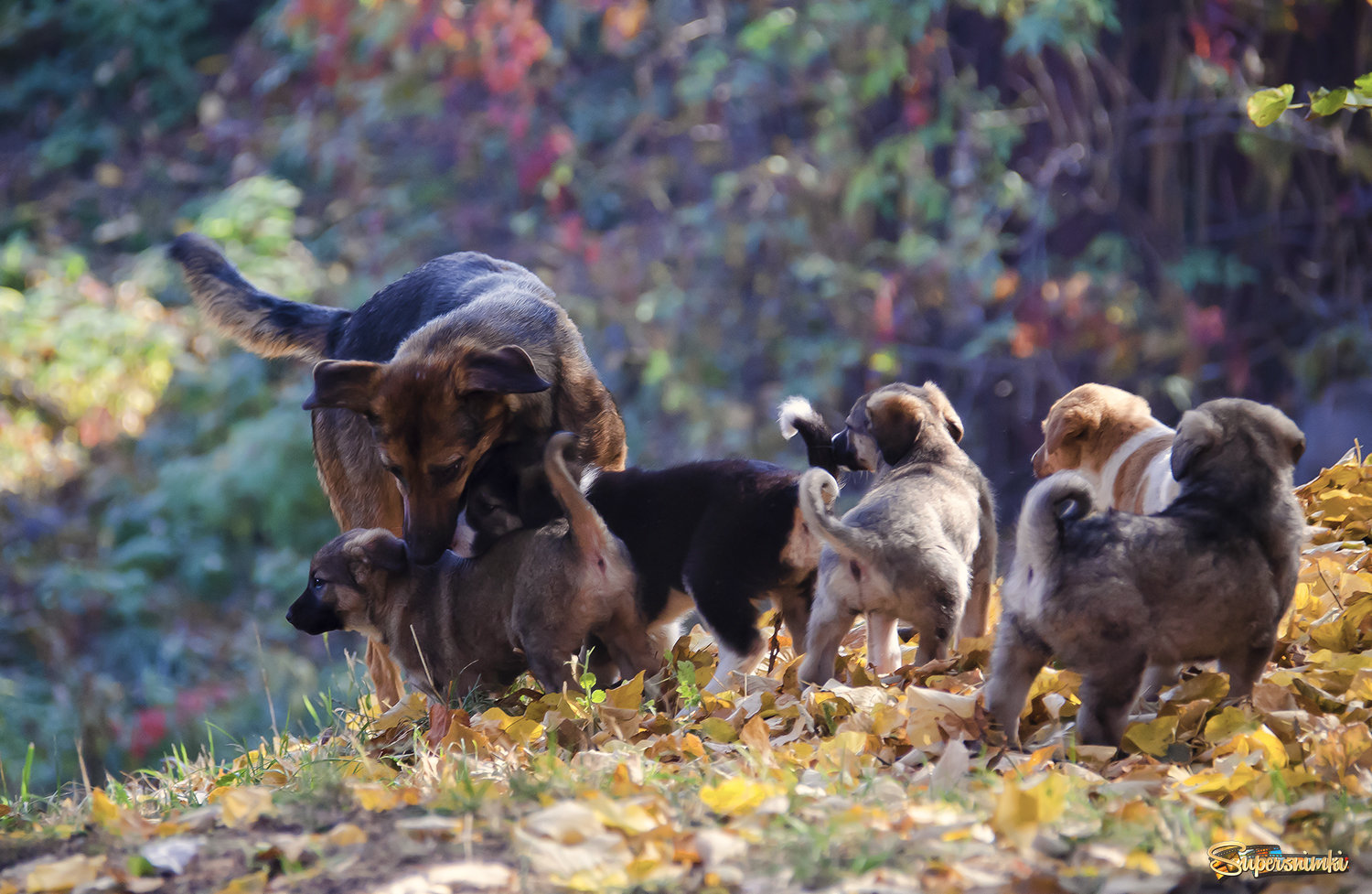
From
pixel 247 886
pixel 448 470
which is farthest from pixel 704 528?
pixel 247 886

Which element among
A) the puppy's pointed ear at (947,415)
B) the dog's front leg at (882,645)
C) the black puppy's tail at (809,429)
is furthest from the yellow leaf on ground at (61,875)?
the puppy's pointed ear at (947,415)

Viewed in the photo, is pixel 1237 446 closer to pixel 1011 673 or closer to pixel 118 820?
pixel 1011 673

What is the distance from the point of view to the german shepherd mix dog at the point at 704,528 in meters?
4.26

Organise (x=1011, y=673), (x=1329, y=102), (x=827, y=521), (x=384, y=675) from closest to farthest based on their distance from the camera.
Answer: (x=1011, y=673) < (x=827, y=521) < (x=1329, y=102) < (x=384, y=675)

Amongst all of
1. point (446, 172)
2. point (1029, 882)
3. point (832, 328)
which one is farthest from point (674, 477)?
point (446, 172)

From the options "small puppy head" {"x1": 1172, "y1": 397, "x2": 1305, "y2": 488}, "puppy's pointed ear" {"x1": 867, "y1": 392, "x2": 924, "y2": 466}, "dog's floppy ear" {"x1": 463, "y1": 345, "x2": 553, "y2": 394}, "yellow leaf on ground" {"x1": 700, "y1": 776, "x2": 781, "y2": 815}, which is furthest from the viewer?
"puppy's pointed ear" {"x1": 867, "y1": 392, "x2": 924, "y2": 466}

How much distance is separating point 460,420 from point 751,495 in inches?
44.4

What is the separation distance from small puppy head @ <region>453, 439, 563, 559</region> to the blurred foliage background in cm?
562

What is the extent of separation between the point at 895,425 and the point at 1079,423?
2.59 feet

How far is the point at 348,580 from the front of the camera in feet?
15.8

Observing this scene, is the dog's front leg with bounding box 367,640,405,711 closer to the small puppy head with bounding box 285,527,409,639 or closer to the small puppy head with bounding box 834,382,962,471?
the small puppy head with bounding box 285,527,409,639

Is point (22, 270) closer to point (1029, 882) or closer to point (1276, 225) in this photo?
point (1276, 225)

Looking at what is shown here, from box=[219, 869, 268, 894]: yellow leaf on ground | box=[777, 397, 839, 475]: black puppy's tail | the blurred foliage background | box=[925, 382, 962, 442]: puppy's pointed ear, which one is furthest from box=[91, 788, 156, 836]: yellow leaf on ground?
the blurred foliage background

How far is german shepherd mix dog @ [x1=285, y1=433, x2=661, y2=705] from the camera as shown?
4270 mm
